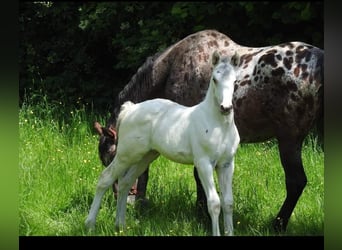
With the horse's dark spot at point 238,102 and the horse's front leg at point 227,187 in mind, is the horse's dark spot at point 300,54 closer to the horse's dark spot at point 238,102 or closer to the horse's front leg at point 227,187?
the horse's dark spot at point 238,102

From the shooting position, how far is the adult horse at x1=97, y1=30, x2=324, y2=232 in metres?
3.62

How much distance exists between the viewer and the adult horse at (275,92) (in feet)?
11.9

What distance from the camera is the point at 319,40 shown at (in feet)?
20.8

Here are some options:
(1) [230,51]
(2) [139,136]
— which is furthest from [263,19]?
(2) [139,136]

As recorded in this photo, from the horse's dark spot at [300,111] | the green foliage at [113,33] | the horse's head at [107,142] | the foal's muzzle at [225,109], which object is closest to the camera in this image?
the foal's muzzle at [225,109]

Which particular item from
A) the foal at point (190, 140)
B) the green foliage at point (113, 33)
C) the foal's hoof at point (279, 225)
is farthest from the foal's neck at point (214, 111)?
the green foliage at point (113, 33)

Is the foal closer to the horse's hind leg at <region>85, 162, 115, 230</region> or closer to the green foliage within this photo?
the horse's hind leg at <region>85, 162, 115, 230</region>

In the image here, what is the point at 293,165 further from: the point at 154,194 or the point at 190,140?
the point at 154,194

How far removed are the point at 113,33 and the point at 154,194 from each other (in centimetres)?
A: 394

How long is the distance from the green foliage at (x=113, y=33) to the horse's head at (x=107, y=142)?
105 inches

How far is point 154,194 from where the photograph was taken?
173 inches

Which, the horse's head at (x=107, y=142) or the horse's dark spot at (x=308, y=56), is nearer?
the horse's dark spot at (x=308, y=56)

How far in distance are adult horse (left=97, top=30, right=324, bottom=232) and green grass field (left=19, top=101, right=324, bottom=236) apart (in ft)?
0.84

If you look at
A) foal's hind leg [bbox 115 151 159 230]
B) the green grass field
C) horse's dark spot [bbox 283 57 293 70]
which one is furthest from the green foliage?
foal's hind leg [bbox 115 151 159 230]
